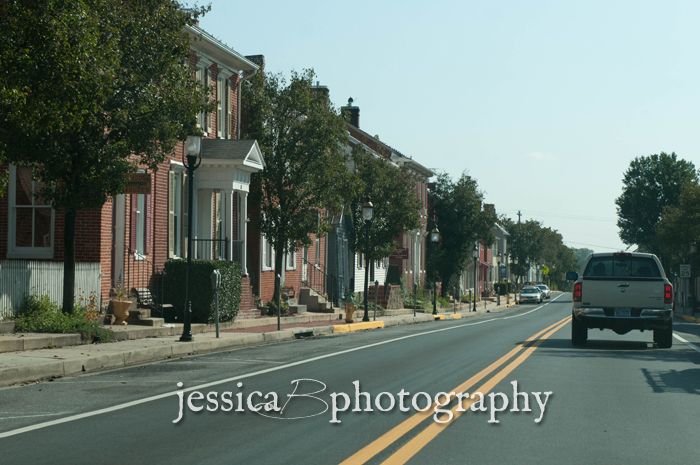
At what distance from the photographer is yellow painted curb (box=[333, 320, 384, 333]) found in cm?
3172

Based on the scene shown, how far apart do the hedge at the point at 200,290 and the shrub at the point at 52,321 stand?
5035mm

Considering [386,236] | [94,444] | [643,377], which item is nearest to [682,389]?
[643,377]

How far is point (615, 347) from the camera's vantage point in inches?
927

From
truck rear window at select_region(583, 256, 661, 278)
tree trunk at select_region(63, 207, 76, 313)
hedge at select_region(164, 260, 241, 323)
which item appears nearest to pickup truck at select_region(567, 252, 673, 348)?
truck rear window at select_region(583, 256, 661, 278)

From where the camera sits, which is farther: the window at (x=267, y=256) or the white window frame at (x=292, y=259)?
the white window frame at (x=292, y=259)

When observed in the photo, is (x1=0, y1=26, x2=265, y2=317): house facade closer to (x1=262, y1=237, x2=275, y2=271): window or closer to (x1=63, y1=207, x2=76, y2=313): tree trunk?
(x1=262, y1=237, x2=275, y2=271): window

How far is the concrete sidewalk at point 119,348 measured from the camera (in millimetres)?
15726

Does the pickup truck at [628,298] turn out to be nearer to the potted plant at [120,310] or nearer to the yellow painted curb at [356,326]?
the yellow painted curb at [356,326]

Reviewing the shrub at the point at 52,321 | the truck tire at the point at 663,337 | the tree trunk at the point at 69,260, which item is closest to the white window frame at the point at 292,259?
the shrub at the point at 52,321

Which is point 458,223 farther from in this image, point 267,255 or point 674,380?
point 674,380

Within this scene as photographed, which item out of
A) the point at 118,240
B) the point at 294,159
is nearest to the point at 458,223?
the point at 294,159

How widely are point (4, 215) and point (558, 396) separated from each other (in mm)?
16715

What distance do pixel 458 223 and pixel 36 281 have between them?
53561mm

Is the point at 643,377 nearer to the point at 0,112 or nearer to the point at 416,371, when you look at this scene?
the point at 416,371
